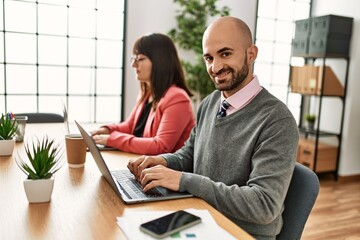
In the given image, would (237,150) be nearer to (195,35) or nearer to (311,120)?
(195,35)

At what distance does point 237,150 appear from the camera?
124 cm

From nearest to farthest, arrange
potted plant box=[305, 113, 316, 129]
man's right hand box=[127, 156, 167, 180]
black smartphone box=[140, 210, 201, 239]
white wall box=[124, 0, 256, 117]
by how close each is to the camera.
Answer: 1. black smartphone box=[140, 210, 201, 239]
2. man's right hand box=[127, 156, 167, 180]
3. white wall box=[124, 0, 256, 117]
4. potted plant box=[305, 113, 316, 129]

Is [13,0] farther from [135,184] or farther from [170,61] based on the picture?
[135,184]

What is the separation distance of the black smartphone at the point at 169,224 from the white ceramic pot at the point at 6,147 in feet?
3.25

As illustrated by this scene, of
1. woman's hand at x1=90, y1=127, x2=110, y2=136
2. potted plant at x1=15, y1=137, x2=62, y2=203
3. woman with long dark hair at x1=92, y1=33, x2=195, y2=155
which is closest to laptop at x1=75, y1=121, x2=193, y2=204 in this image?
potted plant at x1=15, y1=137, x2=62, y2=203

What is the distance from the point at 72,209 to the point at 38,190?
119 mm

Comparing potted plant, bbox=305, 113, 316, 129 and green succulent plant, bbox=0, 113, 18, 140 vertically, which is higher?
green succulent plant, bbox=0, 113, 18, 140

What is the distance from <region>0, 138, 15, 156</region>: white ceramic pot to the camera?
1.57 metres

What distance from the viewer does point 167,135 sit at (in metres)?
1.79

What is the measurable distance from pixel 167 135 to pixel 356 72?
3.11 metres

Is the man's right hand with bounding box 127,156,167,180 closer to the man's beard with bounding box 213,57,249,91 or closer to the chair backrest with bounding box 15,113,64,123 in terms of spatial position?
the man's beard with bounding box 213,57,249,91

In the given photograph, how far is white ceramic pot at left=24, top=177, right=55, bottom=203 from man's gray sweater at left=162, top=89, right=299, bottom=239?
401 millimetres

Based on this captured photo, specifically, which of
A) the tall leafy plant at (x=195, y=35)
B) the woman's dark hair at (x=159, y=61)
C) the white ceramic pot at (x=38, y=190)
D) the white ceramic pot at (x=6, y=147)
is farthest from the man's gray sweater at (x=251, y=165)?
the tall leafy plant at (x=195, y=35)

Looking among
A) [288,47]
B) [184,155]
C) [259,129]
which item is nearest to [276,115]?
[259,129]
